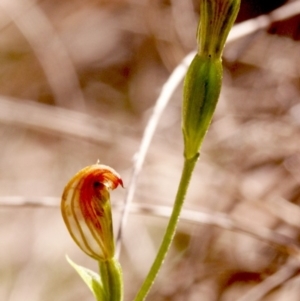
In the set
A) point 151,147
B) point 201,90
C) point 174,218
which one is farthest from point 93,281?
point 151,147

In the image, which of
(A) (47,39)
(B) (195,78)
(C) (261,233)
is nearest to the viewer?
(B) (195,78)

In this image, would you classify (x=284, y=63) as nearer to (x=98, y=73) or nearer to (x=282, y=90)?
(x=282, y=90)

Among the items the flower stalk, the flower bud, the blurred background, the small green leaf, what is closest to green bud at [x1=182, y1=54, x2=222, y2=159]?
the flower stalk

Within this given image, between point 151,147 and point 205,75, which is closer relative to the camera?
point 205,75

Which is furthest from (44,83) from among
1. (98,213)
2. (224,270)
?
(98,213)

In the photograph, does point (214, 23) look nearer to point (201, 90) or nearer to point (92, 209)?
point (201, 90)

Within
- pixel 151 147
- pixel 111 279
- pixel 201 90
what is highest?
pixel 151 147
